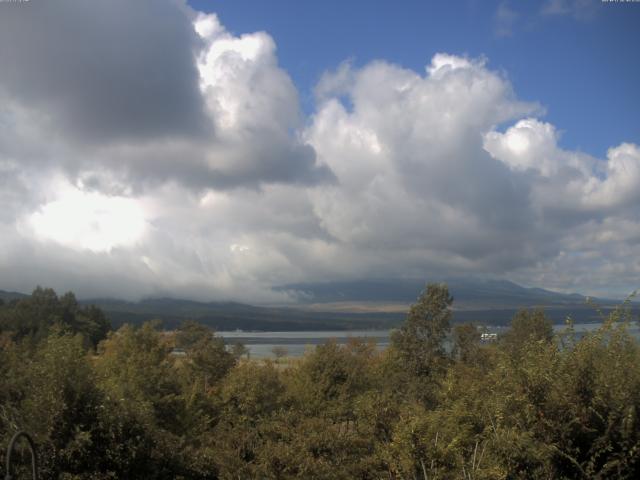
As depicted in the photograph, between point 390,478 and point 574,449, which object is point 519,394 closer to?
point 574,449

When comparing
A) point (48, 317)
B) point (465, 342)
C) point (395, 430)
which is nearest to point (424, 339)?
point (465, 342)

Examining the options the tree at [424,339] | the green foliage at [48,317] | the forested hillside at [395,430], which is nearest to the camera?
the forested hillside at [395,430]

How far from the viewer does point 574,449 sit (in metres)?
11.6

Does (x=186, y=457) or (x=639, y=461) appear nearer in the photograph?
(x=639, y=461)

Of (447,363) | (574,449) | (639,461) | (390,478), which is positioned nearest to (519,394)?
(574,449)

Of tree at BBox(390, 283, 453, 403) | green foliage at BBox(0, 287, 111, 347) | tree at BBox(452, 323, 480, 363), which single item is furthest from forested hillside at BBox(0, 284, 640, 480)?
green foliage at BBox(0, 287, 111, 347)

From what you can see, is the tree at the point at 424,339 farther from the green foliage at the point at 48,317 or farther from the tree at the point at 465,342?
the green foliage at the point at 48,317

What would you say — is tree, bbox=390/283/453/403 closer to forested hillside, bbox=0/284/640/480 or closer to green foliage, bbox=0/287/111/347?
forested hillside, bbox=0/284/640/480

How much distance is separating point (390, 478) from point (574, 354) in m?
5.86

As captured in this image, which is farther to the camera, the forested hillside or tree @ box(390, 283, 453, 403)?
tree @ box(390, 283, 453, 403)

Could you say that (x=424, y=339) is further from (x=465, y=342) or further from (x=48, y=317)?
(x=48, y=317)

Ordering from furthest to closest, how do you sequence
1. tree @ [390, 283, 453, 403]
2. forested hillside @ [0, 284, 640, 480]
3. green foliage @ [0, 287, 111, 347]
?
green foliage @ [0, 287, 111, 347], tree @ [390, 283, 453, 403], forested hillside @ [0, 284, 640, 480]

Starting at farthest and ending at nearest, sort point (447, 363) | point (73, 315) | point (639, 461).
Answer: point (73, 315) < point (447, 363) < point (639, 461)

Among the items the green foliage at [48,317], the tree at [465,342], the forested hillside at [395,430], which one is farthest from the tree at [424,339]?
the green foliage at [48,317]
